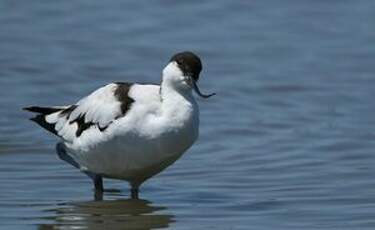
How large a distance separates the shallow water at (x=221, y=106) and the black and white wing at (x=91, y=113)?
49 centimetres

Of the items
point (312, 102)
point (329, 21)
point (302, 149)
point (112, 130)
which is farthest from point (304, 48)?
point (112, 130)

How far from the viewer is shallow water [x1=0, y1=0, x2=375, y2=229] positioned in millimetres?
10344

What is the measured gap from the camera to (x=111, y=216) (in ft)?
33.7

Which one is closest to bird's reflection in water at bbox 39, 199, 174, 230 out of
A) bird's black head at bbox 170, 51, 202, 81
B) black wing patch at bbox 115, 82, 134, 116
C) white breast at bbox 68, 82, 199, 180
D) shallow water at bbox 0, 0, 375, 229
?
shallow water at bbox 0, 0, 375, 229

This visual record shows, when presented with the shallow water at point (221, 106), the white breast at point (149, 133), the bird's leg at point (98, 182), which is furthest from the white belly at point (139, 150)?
the shallow water at point (221, 106)

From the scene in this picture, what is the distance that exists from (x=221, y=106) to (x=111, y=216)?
4643 millimetres

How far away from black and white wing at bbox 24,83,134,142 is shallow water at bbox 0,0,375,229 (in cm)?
49

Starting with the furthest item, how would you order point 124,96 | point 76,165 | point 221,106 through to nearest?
1. point 221,106
2. point 76,165
3. point 124,96

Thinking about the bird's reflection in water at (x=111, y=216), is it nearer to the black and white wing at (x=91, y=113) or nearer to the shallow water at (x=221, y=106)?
the shallow water at (x=221, y=106)

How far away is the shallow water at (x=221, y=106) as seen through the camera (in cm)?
1034

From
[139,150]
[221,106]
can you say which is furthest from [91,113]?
[221,106]

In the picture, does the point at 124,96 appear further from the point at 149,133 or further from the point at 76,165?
the point at 76,165

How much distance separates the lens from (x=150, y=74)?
16.1 m

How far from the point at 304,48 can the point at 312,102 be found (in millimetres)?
2504
